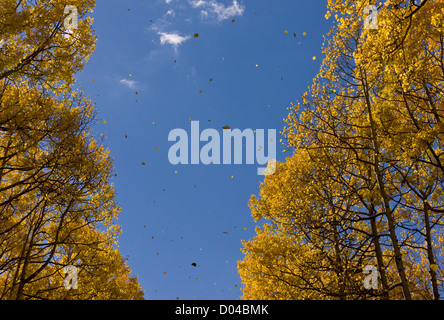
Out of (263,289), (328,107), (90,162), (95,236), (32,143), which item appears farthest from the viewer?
(95,236)

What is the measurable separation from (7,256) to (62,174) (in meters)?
4.77

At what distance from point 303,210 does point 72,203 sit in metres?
6.33

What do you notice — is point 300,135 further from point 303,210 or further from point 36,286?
point 36,286

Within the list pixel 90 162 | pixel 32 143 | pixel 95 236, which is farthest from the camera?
pixel 95 236

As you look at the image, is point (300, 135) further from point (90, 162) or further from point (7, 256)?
point (7, 256)

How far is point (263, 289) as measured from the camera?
9.84 meters

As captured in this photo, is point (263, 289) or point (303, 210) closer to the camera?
point (303, 210)

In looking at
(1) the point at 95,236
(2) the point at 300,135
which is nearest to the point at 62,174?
(1) the point at 95,236

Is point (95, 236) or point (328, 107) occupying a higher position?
point (328, 107)

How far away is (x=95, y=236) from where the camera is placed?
1113 cm

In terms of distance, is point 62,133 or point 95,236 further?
point 95,236
